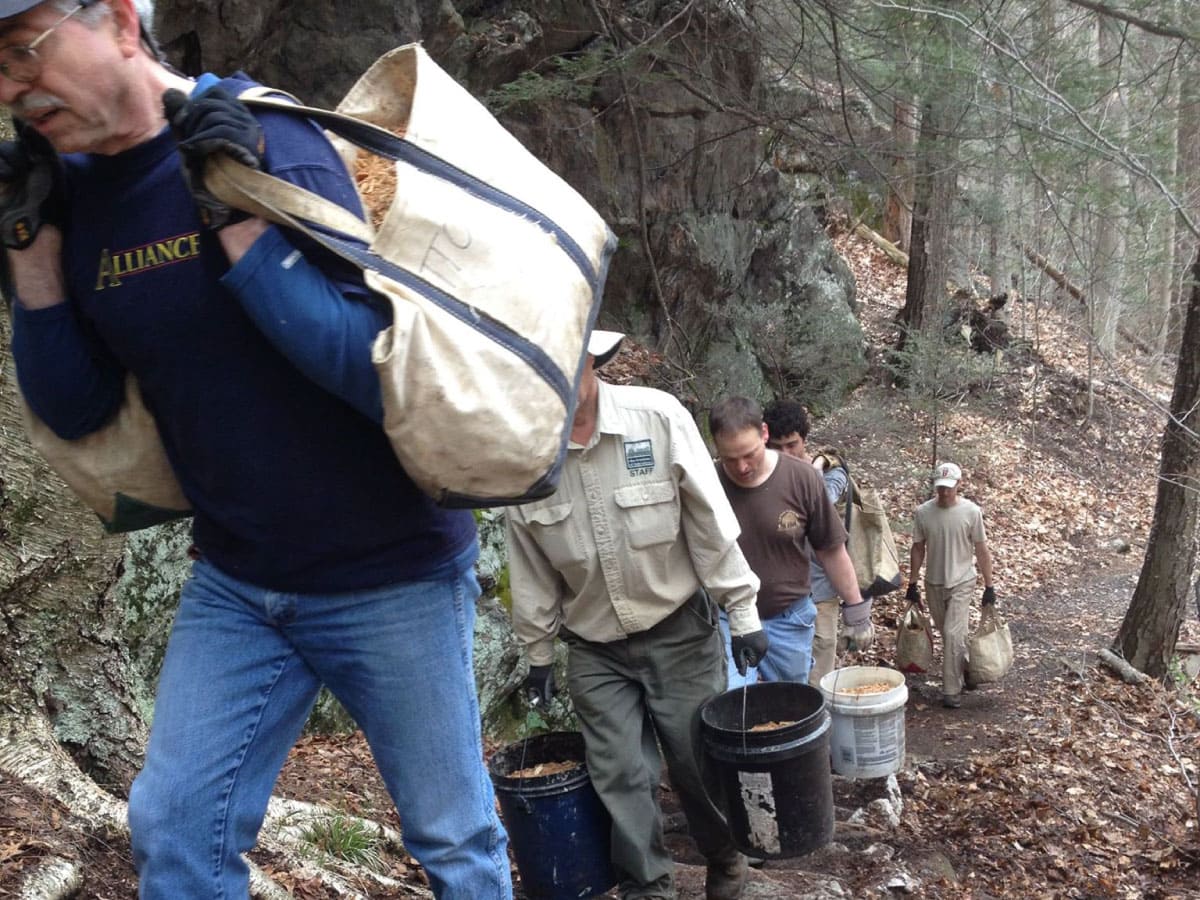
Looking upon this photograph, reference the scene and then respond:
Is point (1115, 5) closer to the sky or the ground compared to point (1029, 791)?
closer to the sky

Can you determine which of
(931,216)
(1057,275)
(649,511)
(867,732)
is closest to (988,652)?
(867,732)

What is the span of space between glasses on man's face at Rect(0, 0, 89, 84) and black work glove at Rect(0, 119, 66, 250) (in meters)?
0.20

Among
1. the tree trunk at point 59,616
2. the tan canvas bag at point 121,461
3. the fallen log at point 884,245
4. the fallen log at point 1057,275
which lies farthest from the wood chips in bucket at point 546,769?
the fallen log at point 884,245

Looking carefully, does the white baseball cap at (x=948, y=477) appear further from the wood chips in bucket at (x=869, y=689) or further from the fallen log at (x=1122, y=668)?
the wood chips in bucket at (x=869, y=689)

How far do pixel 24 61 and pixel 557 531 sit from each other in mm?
2954

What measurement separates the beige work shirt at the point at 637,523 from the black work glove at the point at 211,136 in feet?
8.70

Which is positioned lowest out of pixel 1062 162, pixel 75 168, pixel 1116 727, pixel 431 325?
pixel 1116 727

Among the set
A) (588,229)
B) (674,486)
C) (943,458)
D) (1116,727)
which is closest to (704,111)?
(943,458)

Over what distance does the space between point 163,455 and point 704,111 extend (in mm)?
12391

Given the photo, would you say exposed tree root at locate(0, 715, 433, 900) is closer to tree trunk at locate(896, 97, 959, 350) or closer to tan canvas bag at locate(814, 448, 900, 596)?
tan canvas bag at locate(814, 448, 900, 596)

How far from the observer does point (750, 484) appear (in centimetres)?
639

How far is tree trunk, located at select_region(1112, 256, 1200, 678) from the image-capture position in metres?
9.47

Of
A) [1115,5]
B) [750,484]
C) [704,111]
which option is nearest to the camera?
A: [750,484]

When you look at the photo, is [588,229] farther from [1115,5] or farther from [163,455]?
[1115,5]
